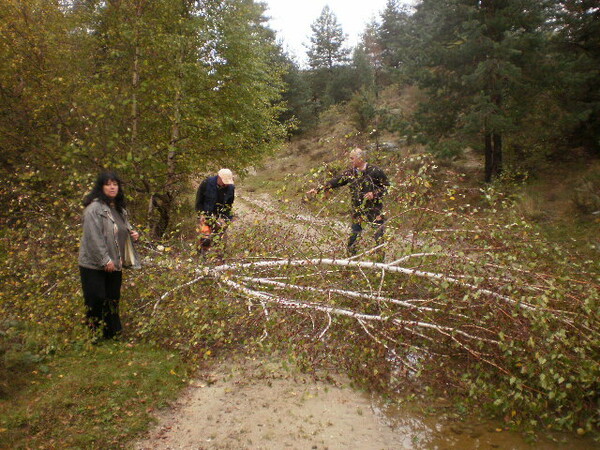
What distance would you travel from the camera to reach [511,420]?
10.8ft

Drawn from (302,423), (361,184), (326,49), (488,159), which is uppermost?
(326,49)

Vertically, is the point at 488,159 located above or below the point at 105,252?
above

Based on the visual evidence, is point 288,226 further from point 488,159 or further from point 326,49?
point 326,49

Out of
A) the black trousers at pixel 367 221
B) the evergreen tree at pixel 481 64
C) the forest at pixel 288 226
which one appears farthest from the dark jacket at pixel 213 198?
the evergreen tree at pixel 481 64

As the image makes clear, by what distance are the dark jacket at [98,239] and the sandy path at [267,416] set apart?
5.48ft

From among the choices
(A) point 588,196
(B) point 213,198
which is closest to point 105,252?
(B) point 213,198

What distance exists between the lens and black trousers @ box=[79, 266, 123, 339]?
436 centimetres

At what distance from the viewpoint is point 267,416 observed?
3441 mm

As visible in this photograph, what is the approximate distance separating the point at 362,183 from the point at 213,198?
242 cm

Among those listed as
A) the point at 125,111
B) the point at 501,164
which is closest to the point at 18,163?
the point at 125,111

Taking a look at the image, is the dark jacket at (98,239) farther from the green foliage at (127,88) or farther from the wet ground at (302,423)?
the green foliage at (127,88)

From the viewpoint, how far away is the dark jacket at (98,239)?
423 centimetres

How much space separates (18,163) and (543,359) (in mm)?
8903

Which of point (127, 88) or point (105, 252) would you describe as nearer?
point (105, 252)
